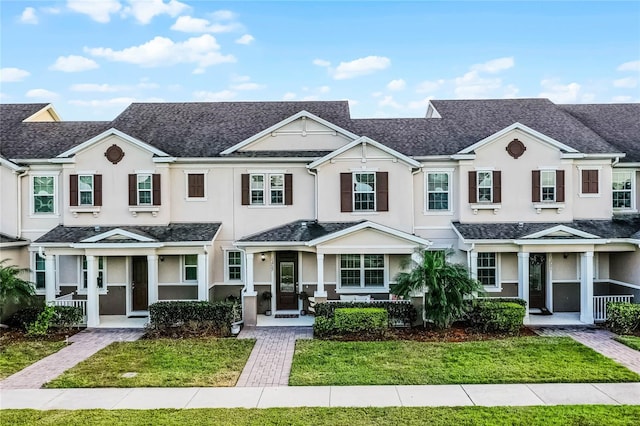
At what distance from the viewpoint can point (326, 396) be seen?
10.2 m

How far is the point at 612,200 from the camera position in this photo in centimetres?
1931

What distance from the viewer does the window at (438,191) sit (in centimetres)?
1917

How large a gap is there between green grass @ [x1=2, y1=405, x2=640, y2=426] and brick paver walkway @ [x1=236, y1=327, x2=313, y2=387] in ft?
6.53

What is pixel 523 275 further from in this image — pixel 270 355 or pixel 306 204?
pixel 270 355

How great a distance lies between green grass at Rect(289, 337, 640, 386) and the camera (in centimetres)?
1112

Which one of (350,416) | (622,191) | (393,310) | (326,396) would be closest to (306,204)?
(393,310)

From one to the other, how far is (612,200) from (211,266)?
612 inches

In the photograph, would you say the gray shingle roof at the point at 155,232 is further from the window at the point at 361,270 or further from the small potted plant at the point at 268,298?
the window at the point at 361,270

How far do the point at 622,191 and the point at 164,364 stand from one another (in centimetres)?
1778

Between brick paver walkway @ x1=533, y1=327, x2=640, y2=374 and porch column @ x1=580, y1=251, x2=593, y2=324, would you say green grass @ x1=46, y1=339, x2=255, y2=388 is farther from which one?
porch column @ x1=580, y1=251, x2=593, y2=324

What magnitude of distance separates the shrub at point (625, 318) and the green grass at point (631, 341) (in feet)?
2.74

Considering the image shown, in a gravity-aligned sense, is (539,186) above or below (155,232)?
above

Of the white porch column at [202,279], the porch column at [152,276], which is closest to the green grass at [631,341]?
the white porch column at [202,279]

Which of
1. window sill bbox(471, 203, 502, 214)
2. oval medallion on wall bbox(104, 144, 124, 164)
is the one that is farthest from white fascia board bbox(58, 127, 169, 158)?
window sill bbox(471, 203, 502, 214)
